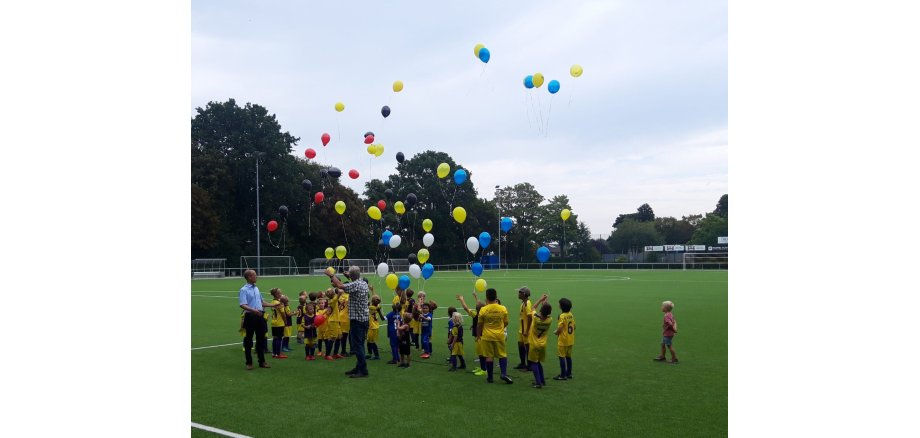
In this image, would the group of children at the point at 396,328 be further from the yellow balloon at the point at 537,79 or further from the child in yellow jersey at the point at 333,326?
the yellow balloon at the point at 537,79

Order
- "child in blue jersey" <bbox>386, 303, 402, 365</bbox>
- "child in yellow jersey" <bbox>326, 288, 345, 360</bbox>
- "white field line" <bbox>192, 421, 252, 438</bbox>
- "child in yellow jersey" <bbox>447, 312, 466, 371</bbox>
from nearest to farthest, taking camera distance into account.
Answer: "white field line" <bbox>192, 421, 252, 438</bbox> < "child in yellow jersey" <bbox>447, 312, 466, 371</bbox> < "child in blue jersey" <bbox>386, 303, 402, 365</bbox> < "child in yellow jersey" <bbox>326, 288, 345, 360</bbox>

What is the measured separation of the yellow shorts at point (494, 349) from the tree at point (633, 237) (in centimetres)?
9093

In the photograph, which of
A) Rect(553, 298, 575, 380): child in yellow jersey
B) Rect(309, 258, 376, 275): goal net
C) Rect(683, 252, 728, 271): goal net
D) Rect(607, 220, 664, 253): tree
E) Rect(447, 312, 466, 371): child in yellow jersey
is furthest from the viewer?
Rect(607, 220, 664, 253): tree

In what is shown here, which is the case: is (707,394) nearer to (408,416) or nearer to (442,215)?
(408,416)

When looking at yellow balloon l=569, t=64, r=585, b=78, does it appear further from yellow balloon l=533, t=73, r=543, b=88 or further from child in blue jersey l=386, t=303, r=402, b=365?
child in blue jersey l=386, t=303, r=402, b=365

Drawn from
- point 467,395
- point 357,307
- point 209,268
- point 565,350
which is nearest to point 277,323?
point 357,307

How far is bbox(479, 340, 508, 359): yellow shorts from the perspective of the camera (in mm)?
9487

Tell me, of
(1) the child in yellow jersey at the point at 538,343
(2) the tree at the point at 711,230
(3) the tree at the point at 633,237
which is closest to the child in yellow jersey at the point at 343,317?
(1) the child in yellow jersey at the point at 538,343

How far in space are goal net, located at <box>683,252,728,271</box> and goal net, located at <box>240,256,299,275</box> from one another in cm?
4081

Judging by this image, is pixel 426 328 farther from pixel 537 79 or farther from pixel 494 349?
pixel 537 79

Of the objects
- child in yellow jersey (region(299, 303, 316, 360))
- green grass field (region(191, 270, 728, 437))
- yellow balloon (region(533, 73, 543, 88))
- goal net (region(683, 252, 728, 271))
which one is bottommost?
goal net (region(683, 252, 728, 271))

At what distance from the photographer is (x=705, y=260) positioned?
72625 mm

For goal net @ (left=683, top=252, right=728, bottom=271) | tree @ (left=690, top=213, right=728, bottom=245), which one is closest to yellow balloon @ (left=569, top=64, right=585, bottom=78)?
goal net @ (left=683, top=252, right=728, bottom=271)

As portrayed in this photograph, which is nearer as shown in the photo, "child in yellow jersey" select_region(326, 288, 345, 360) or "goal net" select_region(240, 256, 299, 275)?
"child in yellow jersey" select_region(326, 288, 345, 360)
